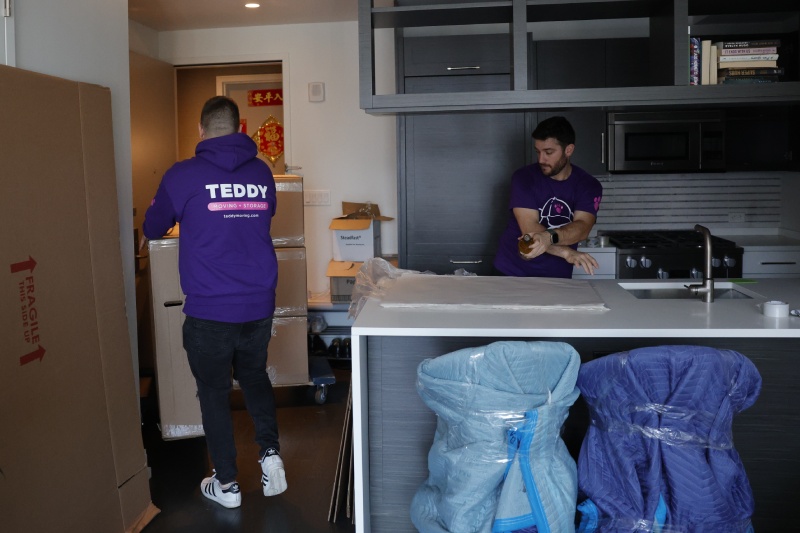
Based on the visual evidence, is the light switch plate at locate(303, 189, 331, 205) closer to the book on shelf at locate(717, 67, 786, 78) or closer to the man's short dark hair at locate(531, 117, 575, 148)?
the man's short dark hair at locate(531, 117, 575, 148)

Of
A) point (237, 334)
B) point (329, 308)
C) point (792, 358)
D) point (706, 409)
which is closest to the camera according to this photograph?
point (706, 409)

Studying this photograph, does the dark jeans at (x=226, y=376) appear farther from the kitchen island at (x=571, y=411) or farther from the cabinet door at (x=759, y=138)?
the cabinet door at (x=759, y=138)

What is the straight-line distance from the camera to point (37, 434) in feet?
8.17

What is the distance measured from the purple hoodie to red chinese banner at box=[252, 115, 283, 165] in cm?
446

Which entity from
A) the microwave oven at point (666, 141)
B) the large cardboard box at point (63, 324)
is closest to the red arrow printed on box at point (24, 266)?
the large cardboard box at point (63, 324)

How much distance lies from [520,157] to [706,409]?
10.1 feet

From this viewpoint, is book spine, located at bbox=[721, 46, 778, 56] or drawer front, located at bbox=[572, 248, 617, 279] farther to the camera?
drawer front, located at bbox=[572, 248, 617, 279]

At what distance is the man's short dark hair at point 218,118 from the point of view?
314 centimetres

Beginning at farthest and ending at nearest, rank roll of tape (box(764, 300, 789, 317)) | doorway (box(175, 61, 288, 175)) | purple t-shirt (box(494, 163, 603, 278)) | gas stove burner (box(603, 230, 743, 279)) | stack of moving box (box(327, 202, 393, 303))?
doorway (box(175, 61, 288, 175)), stack of moving box (box(327, 202, 393, 303)), gas stove burner (box(603, 230, 743, 279)), purple t-shirt (box(494, 163, 603, 278)), roll of tape (box(764, 300, 789, 317))

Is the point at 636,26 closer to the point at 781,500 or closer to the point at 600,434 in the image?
the point at 781,500

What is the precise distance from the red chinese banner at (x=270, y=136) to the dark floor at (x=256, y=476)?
3.38 metres

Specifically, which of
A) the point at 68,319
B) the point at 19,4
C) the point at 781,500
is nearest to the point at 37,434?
the point at 68,319

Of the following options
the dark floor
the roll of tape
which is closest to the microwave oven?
the dark floor

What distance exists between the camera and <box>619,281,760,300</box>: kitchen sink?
3.10 meters
